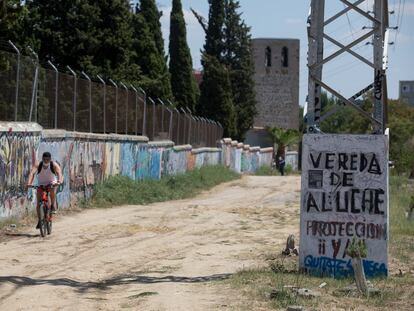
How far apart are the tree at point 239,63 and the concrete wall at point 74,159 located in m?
26.2

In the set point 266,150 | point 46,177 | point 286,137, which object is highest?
point 286,137

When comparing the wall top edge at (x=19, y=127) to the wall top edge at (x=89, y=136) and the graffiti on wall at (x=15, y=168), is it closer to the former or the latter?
the graffiti on wall at (x=15, y=168)

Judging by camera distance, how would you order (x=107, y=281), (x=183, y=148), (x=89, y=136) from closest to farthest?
1. (x=107, y=281)
2. (x=89, y=136)
3. (x=183, y=148)

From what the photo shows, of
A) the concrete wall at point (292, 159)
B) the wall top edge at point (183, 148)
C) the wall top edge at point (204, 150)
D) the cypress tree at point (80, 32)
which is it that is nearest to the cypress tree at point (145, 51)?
the wall top edge at point (204, 150)

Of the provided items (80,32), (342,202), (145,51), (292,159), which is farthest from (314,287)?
(292,159)

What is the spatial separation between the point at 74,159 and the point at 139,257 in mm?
8597

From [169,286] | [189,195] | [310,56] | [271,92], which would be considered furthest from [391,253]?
[271,92]

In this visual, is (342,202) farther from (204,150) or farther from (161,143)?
(204,150)

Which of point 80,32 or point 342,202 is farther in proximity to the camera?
point 80,32

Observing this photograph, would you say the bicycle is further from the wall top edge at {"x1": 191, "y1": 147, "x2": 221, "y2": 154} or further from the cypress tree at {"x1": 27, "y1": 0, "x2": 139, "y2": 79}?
the wall top edge at {"x1": 191, "y1": 147, "x2": 221, "y2": 154}

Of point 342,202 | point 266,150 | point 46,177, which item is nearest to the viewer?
point 342,202

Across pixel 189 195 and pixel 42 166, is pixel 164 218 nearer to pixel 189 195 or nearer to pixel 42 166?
pixel 42 166

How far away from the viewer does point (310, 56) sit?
452 inches

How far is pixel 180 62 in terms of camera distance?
55156 mm
